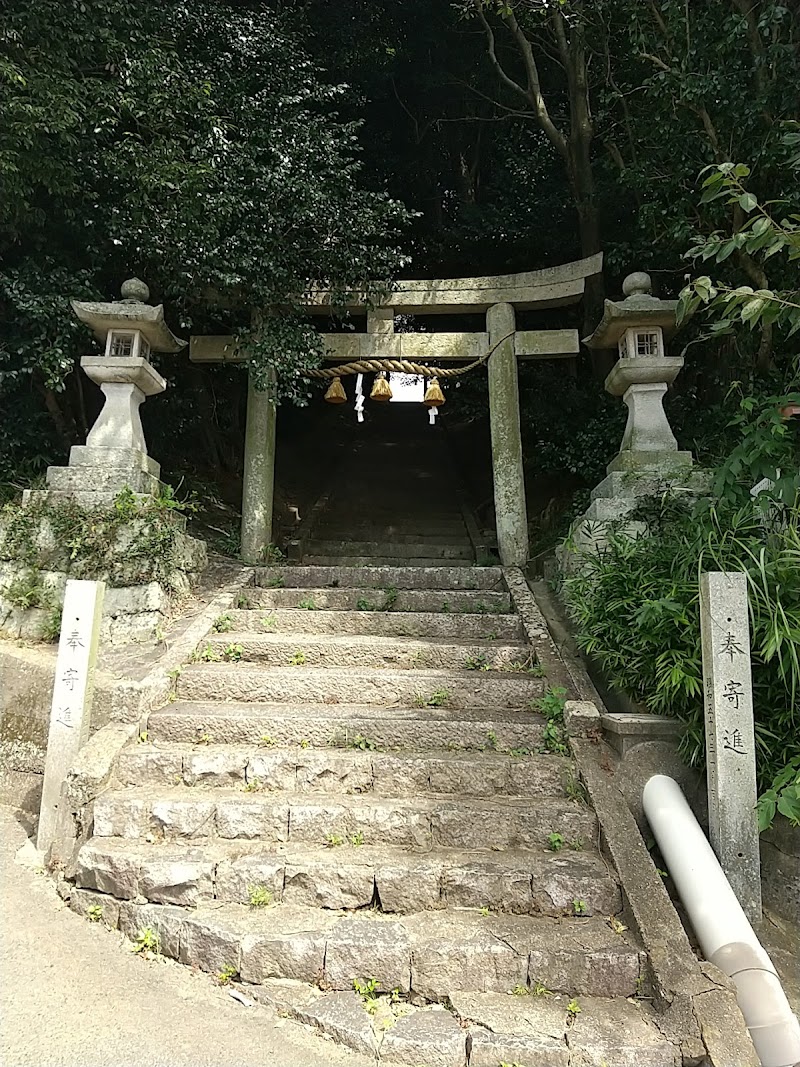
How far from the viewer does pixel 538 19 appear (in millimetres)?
8852

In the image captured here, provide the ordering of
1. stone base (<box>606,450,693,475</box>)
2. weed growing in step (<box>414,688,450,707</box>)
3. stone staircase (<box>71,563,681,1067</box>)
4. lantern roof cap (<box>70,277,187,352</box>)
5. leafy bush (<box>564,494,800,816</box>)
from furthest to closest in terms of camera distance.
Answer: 1. lantern roof cap (<box>70,277,187,352</box>)
2. stone base (<box>606,450,693,475</box>)
3. weed growing in step (<box>414,688,450,707</box>)
4. leafy bush (<box>564,494,800,816</box>)
5. stone staircase (<box>71,563,681,1067</box>)

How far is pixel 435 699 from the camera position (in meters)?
4.30

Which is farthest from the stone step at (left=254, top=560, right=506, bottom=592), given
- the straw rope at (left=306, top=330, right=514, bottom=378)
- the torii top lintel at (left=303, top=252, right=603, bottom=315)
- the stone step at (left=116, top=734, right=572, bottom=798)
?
the torii top lintel at (left=303, top=252, right=603, bottom=315)

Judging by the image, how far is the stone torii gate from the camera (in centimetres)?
721

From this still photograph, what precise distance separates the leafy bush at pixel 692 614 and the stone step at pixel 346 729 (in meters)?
0.76

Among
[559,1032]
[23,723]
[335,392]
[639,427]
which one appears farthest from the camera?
[335,392]

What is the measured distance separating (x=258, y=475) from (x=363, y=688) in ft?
12.0

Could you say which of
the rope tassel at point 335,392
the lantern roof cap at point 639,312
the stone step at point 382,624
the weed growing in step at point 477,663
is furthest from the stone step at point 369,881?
the rope tassel at point 335,392

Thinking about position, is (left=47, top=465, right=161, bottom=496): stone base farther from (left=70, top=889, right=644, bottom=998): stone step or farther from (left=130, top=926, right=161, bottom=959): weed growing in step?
(left=70, top=889, right=644, bottom=998): stone step

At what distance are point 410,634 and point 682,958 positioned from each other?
3.05 metres

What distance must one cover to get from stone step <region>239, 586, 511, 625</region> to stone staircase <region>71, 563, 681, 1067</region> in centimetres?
74

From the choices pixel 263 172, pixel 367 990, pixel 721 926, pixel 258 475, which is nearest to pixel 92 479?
pixel 258 475

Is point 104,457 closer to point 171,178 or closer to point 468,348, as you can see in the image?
point 171,178

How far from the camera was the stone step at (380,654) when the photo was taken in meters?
4.77
